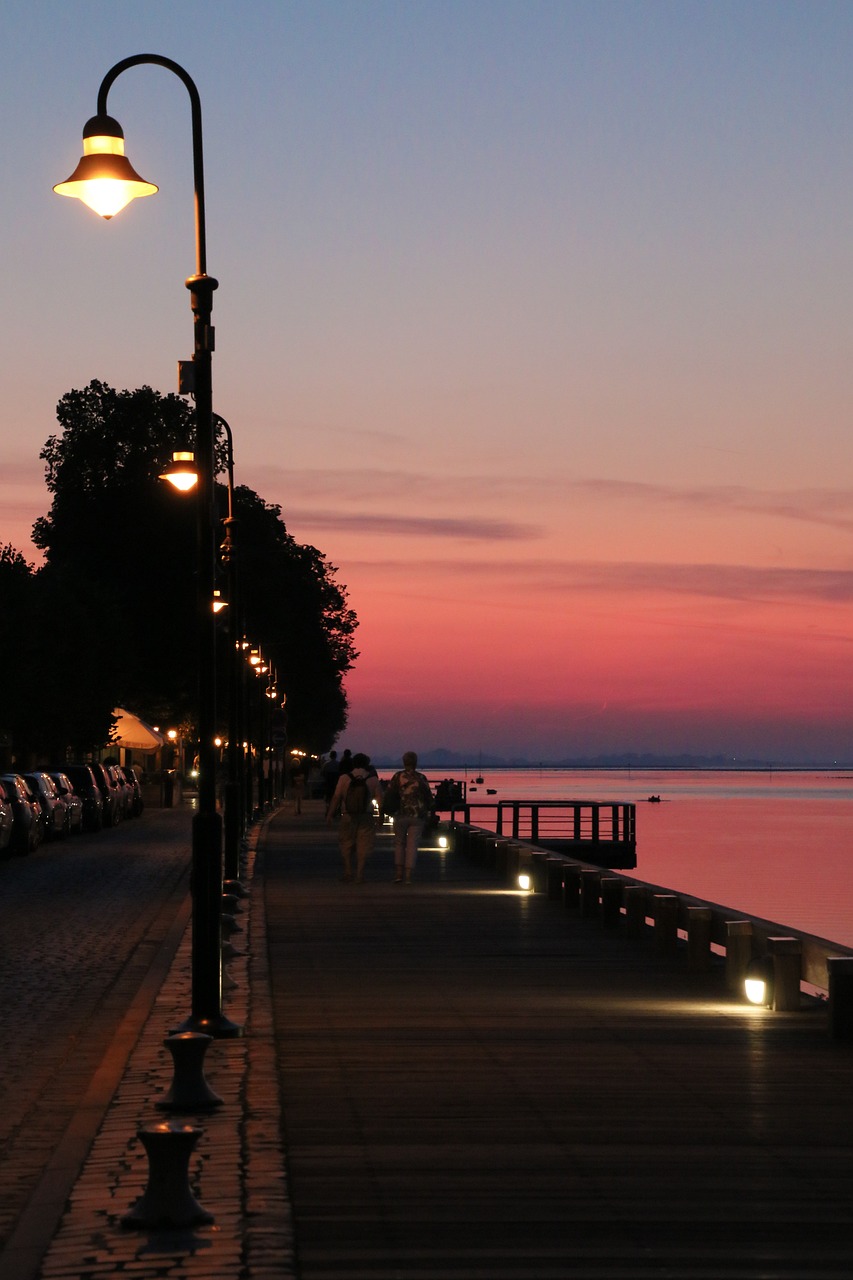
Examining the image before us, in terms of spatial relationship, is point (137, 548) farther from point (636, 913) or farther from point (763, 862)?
point (636, 913)

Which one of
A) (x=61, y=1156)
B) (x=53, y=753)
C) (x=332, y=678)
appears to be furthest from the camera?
(x=332, y=678)

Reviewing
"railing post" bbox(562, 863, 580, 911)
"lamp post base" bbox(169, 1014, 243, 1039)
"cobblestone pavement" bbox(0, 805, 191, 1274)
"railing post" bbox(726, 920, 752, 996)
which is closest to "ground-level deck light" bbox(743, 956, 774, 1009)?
"railing post" bbox(726, 920, 752, 996)

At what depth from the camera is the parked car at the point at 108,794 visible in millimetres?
55938

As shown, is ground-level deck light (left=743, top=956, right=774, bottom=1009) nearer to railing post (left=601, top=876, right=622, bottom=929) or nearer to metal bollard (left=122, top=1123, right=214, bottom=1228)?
railing post (left=601, top=876, right=622, bottom=929)

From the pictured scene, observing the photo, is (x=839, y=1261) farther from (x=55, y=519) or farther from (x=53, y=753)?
(x=55, y=519)

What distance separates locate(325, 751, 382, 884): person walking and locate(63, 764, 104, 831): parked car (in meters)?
23.3

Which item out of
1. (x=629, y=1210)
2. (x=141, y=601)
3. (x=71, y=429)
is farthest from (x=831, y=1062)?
(x=71, y=429)

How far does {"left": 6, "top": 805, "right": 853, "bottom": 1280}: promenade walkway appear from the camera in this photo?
7.46 m

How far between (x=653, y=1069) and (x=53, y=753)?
67.3 m

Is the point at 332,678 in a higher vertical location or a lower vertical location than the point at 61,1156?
higher

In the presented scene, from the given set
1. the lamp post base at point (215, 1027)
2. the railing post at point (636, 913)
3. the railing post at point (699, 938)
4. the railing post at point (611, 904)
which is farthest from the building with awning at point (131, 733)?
the lamp post base at point (215, 1027)

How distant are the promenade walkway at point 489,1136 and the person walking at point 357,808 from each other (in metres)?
12.2

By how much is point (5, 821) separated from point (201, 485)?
2431cm

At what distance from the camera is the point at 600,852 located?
80.3 m
